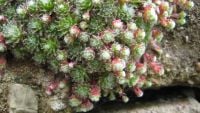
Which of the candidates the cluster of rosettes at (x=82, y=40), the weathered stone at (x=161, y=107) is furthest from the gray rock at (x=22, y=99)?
the weathered stone at (x=161, y=107)

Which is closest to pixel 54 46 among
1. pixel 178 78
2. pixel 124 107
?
pixel 124 107

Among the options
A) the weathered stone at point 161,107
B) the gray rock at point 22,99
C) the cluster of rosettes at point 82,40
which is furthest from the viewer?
the weathered stone at point 161,107

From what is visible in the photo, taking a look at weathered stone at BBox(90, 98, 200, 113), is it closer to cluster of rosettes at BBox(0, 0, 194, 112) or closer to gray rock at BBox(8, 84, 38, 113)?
cluster of rosettes at BBox(0, 0, 194, 112)

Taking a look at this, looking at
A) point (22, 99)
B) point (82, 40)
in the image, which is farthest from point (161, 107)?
point (22, 99)

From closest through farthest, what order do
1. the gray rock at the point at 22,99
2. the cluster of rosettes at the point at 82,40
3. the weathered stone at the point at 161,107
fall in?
the cluster of rosettes at the point at 82,40, the gray rock at the point at 22,99, the weathered stone at the point at 161,107

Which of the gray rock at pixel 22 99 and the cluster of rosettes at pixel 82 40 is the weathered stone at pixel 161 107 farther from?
the gray rock at pixel 22 99

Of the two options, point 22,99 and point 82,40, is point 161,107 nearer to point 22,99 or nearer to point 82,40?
point 82,40
